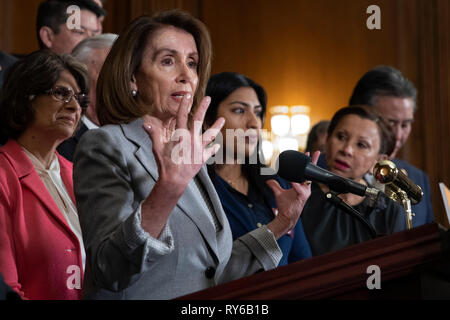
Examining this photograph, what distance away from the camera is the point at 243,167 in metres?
2.59

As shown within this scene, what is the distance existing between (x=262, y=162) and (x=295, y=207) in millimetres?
701

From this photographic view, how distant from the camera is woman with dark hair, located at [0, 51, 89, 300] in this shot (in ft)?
6.61

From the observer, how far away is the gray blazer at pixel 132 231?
137cm

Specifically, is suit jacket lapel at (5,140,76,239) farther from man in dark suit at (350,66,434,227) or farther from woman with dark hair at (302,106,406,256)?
man in dark suit at (350,66,434,227)

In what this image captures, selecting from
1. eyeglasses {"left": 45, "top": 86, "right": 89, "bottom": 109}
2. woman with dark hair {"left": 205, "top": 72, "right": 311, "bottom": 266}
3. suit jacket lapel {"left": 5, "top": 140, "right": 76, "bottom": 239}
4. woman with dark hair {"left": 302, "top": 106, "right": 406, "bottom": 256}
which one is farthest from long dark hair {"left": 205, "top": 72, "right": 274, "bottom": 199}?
suit jacket lapel {"left": 5, "top": 140, "right": 76, "bottom": 239}

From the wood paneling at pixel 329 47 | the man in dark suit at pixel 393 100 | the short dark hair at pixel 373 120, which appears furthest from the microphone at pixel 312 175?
the wood paneling at pixel 329 47

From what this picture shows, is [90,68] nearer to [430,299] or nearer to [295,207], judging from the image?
[295,207]

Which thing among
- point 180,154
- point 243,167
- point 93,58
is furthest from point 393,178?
point 93,58

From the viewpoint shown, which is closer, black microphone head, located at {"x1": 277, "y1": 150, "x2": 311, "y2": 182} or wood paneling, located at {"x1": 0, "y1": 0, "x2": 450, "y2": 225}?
black microphone head, located at {"x1": 277, "y1": 150, "x2": 311, "y2": 182}

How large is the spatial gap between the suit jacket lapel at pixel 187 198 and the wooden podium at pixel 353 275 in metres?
0.45

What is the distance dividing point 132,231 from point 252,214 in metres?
1.13

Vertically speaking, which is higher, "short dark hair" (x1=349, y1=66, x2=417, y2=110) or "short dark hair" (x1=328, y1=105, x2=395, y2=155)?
"short dark hair" (x1=349, y1=66, x2=417, y2=110)

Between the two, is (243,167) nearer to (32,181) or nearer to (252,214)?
(252,214)
